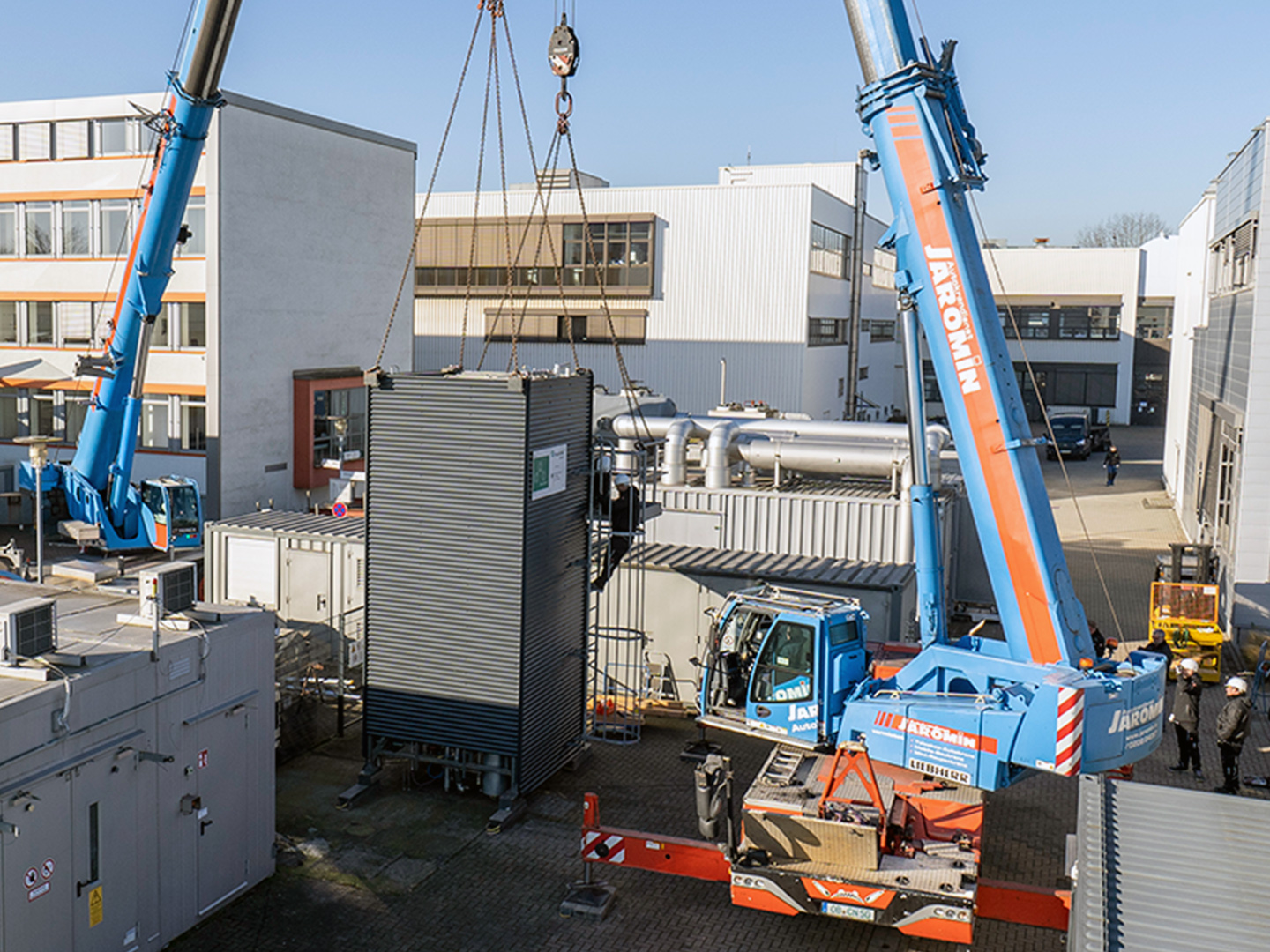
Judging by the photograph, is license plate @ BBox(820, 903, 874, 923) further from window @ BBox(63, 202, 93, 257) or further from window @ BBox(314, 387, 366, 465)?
window @ BBox(63, 202, 93, 257)

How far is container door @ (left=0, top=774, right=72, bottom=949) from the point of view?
363 inches

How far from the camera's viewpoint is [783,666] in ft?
42.1

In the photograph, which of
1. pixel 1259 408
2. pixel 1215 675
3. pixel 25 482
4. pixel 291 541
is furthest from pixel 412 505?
pixel 25 482

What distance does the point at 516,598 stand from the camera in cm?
1435

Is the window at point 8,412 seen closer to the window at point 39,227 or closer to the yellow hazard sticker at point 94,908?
the window at point 39,227

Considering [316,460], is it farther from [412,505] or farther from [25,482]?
[412,505]

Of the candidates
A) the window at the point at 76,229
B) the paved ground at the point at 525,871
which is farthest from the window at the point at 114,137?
the paved ground at the point at 525,871

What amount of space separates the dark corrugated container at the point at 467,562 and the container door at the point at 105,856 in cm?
456

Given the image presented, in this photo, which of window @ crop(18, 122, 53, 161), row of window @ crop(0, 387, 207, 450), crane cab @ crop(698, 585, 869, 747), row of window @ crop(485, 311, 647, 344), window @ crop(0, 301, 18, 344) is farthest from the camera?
row of window @ crop(485, 311, 647, 344)

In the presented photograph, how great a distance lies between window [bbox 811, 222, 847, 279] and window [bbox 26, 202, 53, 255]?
24817mm

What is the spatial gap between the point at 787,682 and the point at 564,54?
8006 millimetres

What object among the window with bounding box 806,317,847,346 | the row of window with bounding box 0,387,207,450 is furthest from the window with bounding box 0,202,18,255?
the window with bounding box 806,317,847,346

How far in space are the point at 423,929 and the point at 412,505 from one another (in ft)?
16.8

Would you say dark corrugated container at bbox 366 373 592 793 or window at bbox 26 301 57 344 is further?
window at bbox 26 301 57 344
